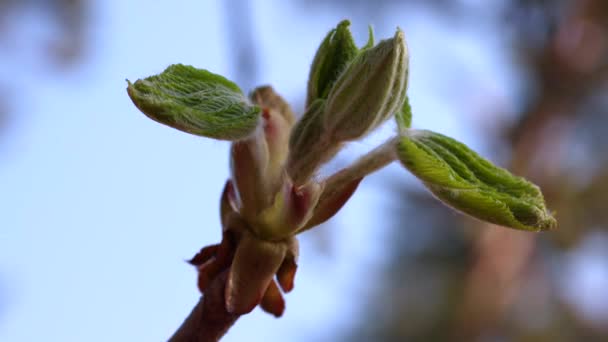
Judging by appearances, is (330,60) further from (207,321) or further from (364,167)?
(207,321)

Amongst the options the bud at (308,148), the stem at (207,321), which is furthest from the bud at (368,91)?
the stem at (207,321)

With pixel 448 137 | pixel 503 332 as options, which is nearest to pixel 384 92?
pixel 448 137

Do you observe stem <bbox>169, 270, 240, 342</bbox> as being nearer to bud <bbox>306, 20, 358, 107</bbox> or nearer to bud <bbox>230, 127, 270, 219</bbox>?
bud <bbox>230, 127, 270, 219</bbox>

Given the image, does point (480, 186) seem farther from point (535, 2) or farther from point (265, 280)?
point (535, 2)

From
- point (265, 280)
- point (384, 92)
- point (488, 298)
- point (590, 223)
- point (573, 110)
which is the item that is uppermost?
point (384, 92)

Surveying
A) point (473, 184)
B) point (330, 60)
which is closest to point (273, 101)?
point (330, 60)
